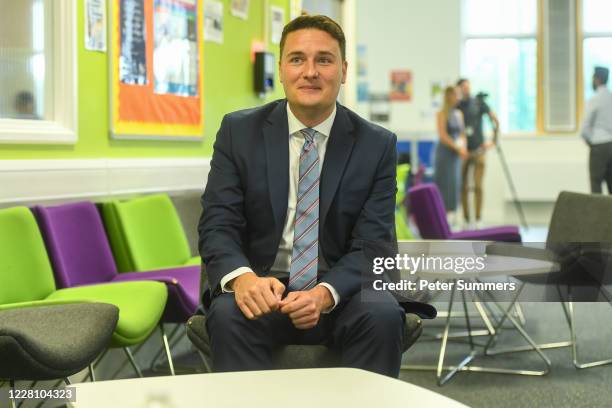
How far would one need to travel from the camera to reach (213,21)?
19.5ft

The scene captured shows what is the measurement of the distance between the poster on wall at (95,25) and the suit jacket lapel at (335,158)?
81.9 inches

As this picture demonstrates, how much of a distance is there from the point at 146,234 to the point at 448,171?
6481 mm

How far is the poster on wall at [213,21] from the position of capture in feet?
19.2

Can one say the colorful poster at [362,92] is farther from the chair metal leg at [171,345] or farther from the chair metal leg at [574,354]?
the chair metal leg at [574,354]

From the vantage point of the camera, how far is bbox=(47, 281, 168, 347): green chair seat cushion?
3180 millimetres

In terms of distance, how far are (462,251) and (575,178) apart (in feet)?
32.7

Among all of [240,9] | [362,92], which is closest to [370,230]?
[240,9]

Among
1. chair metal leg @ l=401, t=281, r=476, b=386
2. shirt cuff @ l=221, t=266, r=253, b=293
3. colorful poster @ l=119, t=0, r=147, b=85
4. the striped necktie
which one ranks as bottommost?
chair metal leg @ l=401, t=281, r=476, b=386

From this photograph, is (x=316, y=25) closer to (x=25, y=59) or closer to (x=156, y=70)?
(x=25, y=59)

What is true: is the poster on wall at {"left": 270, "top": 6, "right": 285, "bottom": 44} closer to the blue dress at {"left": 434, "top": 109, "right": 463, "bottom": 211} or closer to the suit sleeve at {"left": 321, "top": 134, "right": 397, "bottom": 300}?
the blue dress at {"left": 434, "top": 109, "right": 463, "bottom": 211}

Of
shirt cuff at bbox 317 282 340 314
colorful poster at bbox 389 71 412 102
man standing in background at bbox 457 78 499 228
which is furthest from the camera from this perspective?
colorful poster at bbox 389 71 412 102

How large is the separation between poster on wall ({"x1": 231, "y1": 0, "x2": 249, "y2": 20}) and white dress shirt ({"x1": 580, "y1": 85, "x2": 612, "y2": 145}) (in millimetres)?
4562

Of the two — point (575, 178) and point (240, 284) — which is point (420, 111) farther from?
point (240, 284)

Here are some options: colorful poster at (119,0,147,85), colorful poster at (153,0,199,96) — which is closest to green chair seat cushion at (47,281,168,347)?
colorful poster at (119,0,147,85)
